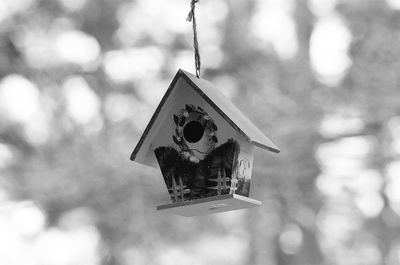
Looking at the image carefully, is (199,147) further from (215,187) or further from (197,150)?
(215,187)

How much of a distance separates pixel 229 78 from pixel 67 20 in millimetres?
1112

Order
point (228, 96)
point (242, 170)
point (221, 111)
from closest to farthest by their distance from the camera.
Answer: point (221, 111), point (242, 170), point (228, 96)

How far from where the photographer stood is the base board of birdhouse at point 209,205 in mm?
2629

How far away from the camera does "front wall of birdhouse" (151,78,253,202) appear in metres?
2.71

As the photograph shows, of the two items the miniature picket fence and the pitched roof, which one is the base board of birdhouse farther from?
the pitched roof

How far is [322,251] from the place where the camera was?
4609 millimetres

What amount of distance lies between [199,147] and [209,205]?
20cm

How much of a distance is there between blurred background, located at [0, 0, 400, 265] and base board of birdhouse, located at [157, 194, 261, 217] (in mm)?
1908

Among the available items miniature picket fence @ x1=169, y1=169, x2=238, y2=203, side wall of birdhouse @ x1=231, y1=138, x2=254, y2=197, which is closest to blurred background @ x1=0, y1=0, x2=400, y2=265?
side wall of birdhouse @ x1=231, y1=138, x2=254, y2=197

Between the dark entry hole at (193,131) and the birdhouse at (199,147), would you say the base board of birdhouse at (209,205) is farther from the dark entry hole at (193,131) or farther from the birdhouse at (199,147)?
the dark entry hole at (193,131)

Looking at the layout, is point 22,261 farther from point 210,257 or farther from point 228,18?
point 228,18

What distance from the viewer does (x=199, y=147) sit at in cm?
276

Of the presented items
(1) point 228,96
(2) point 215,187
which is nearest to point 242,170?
(2) point 215,187

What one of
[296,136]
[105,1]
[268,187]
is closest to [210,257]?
[268,187]
